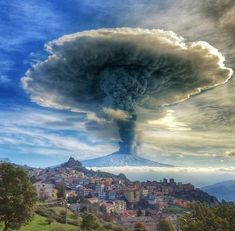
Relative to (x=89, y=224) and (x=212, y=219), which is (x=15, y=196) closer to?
(x=212, y=219)

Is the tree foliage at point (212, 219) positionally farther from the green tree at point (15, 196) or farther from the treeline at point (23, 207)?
the green tree at point (15, 196)

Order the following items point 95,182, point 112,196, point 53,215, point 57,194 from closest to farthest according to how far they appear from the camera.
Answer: point 53,215 → point 57,194 → point 112,196 → point 95,182

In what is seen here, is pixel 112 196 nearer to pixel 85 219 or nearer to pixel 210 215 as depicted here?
pixel 85 219

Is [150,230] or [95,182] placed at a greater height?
[95,182]

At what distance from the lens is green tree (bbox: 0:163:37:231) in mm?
34969

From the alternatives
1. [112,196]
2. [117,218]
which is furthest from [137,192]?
[117,218]

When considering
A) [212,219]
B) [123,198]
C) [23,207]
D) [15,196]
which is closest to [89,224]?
[23,207]

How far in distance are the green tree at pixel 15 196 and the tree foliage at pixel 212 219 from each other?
43.7ft

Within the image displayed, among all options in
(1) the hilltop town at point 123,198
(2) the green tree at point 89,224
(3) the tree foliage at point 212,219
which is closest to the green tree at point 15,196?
(3) the tree foliage at point 212,219

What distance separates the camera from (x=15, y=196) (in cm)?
3516

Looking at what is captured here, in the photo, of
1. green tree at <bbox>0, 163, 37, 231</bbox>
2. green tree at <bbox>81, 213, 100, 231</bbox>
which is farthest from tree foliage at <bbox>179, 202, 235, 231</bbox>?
green tree at <bbox>81, 213, 100, 231</bbox>

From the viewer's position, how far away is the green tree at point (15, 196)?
115 feet

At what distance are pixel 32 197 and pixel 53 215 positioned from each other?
26.0 meters

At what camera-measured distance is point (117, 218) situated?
100 m
